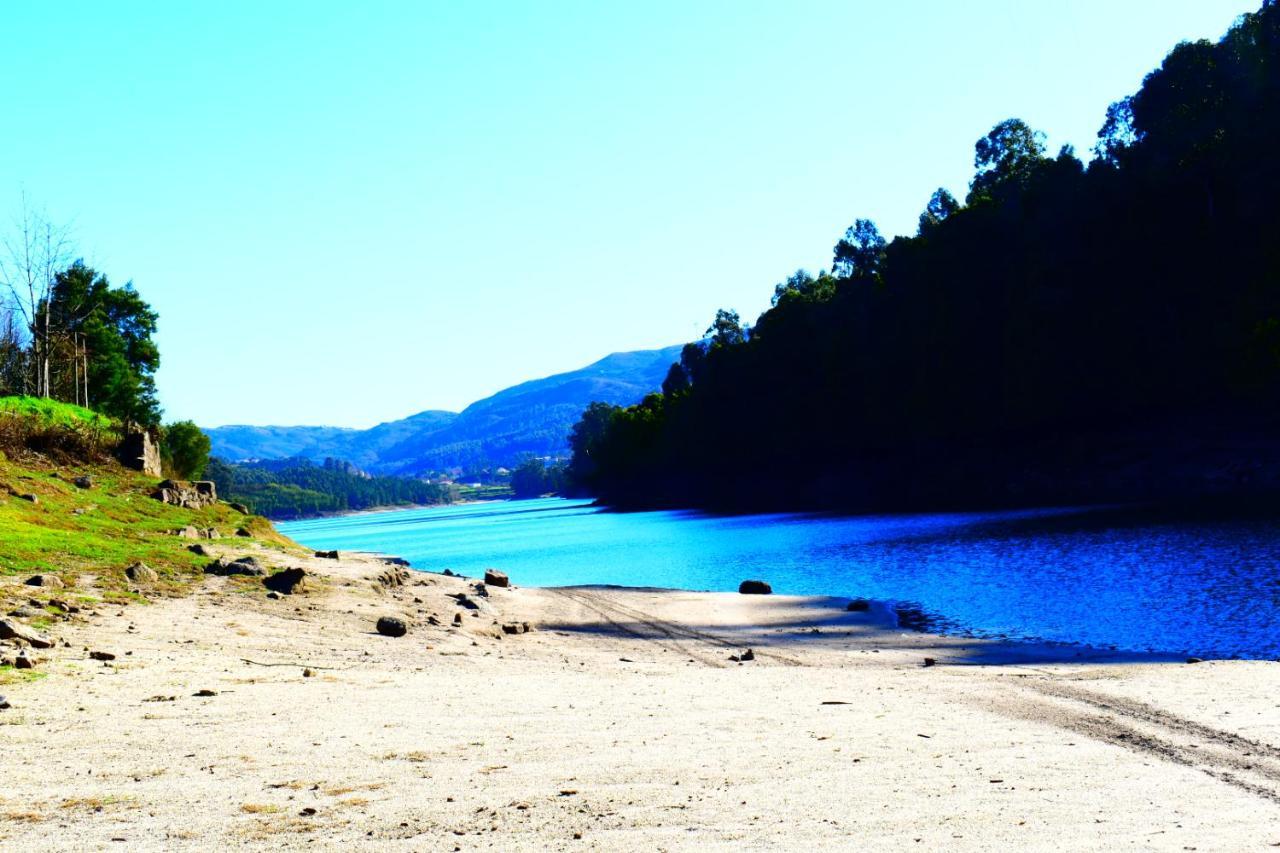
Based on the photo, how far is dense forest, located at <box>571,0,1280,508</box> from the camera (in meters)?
73.0

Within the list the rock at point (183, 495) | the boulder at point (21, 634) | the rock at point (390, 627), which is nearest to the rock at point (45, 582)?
the boulder at point (21, 634)

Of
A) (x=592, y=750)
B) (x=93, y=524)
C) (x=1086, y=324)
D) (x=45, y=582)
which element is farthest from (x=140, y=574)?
(x=1086, y=324)

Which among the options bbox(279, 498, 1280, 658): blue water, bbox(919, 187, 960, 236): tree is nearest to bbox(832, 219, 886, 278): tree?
bbox(919, 187, 960, 236): tree

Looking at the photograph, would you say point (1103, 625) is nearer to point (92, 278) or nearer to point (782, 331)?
point (92, 278)

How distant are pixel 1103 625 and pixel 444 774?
65.7 ft

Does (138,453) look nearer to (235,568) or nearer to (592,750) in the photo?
(235,568)

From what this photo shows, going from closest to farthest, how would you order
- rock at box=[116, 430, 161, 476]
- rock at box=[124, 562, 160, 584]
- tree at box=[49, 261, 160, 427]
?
rock at box=[124, 562, 160, 584] → rock at box=[116, 430, 161, 476] → tree at box=[49, 261, 160, 427]

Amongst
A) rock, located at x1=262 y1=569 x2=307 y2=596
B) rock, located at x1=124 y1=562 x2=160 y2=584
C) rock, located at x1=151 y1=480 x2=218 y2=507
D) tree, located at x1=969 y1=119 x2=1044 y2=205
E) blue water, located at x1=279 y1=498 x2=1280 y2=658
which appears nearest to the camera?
rock, located at x1=124 y1=562 x2=160 y2=584

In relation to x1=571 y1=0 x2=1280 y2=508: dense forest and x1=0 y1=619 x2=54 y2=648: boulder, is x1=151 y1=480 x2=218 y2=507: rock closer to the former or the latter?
x1=0 y1=619 x2=54 y2=648: boulder

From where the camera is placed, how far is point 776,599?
33.3 metres

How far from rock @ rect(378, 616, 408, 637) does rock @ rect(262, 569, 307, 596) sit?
3073 millimetres

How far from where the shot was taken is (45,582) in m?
17.5

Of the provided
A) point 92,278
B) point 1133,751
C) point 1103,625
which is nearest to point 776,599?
point 1103,625

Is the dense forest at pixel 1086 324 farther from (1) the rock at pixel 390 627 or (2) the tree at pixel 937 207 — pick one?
(1) the rock at pixel 390 627
